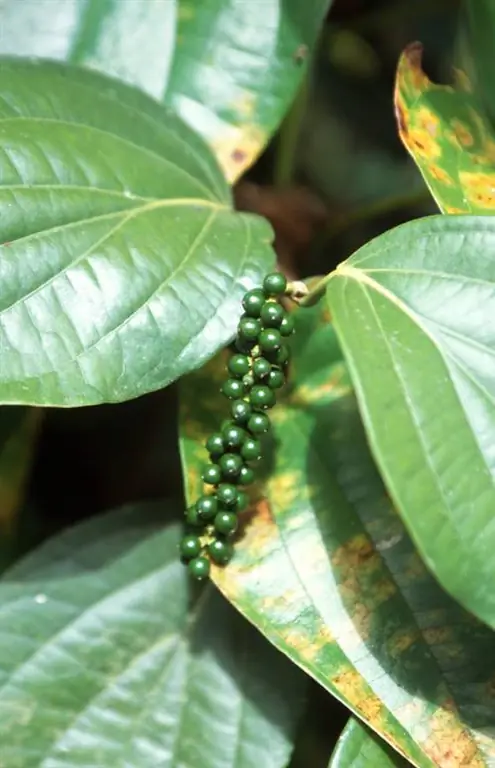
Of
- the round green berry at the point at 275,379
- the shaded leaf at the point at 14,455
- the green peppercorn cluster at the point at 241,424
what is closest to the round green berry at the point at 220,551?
the green peppercorn cluster at the point at 241,424

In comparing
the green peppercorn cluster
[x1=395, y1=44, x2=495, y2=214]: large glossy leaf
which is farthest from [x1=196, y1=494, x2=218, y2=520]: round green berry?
[x1=395, y1=44, x2=495, y2=214]: large glossy leaf

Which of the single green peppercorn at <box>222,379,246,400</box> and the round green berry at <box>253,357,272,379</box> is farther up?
the round green berry at <box>253,357,272,379</box>

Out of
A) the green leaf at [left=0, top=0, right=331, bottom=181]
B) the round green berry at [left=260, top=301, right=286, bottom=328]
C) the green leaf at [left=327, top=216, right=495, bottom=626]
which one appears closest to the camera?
the green leaf at [left=327, top=216, right=495, bottom=626]

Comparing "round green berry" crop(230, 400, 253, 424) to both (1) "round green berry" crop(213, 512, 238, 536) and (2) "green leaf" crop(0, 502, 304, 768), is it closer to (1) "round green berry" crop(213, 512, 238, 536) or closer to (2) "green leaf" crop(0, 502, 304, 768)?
(1) "round green berry" crop(213, 512, 238, 536)

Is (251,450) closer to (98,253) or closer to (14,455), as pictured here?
(98,253)

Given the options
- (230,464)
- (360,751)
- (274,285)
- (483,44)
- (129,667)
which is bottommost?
(129,667)

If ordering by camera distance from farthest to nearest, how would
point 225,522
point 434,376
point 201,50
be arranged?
1. point 201,50
2. point 225,522
3. point 434,376

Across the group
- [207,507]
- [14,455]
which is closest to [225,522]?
[207,507]
